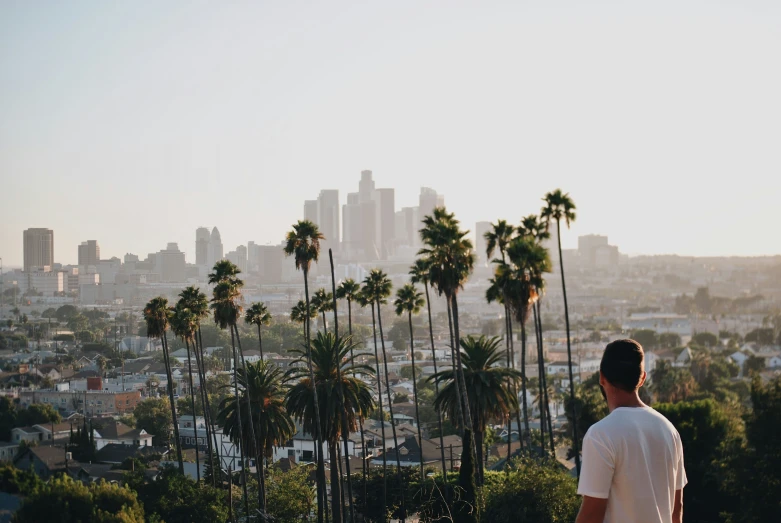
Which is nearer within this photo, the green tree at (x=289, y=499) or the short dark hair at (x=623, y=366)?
the short dark hair at (x=623, y=366)

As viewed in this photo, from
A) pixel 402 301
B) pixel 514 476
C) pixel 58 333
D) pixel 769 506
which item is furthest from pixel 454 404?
pixel 58 333

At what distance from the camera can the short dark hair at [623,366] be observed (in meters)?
3.54

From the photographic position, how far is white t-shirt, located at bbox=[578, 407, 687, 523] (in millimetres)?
3379

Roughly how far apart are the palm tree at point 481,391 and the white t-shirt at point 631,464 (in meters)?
25.0

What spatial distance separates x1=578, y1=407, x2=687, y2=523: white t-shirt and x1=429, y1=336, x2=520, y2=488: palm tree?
24966 mm

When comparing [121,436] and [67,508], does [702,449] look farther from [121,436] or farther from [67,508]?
[121,436]

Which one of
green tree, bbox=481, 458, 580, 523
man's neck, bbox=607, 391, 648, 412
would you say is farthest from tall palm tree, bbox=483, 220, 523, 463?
man's neck, bbox=607, 391, 648, 412

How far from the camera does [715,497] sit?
105 feet

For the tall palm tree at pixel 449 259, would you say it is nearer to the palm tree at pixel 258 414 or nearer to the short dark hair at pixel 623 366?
the palm tree at pixel 258 414

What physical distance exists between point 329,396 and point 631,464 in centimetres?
2637

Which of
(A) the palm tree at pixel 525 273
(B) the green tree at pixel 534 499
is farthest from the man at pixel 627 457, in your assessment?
(A) the palm tree at pixel 525 273

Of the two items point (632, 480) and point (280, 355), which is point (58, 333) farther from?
point (632, 480)

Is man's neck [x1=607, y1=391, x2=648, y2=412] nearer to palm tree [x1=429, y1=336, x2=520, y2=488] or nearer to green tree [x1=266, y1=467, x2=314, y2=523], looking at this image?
palm tree [x1=429, y1=336, x2=520, y2=488]

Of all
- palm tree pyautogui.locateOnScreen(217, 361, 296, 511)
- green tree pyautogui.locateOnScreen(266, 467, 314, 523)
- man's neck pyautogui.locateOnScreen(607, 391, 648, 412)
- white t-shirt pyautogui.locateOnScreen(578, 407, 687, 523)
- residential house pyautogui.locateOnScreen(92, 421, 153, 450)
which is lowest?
residential house pyautogui.locateOnScreen(92, 421, 153, 450)
